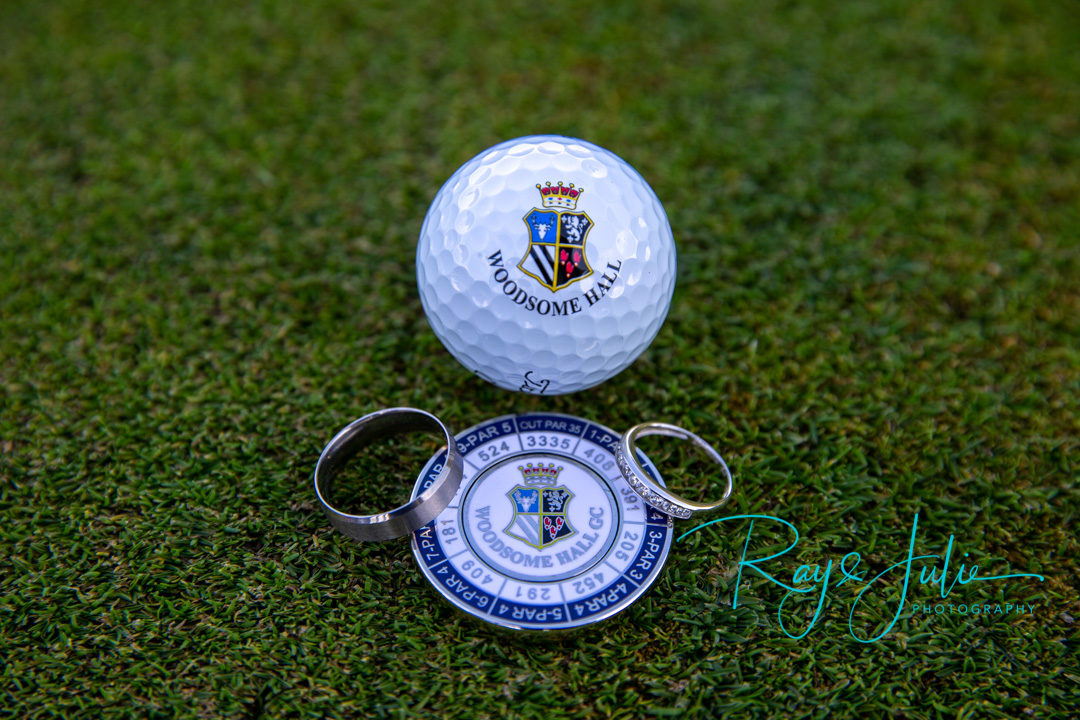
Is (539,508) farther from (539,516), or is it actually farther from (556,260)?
(556,260)

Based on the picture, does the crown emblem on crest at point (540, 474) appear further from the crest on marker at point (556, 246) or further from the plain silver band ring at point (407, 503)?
the crest on marker at point (556, 246)

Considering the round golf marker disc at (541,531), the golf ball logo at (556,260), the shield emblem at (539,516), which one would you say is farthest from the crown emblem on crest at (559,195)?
the shield emblem at (539,516)

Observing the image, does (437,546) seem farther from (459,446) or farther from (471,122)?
(471,122)

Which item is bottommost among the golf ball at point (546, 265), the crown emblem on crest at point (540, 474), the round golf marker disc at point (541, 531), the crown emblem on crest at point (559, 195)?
the round golf marker disc at point (541, 531)

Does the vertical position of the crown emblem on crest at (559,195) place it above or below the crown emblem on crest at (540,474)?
above

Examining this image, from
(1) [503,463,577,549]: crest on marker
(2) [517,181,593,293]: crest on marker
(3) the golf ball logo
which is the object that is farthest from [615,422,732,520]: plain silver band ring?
(2) [517,181,593,293]: crest on marker

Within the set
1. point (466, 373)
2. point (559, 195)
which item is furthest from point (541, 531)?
point (559, 195)
